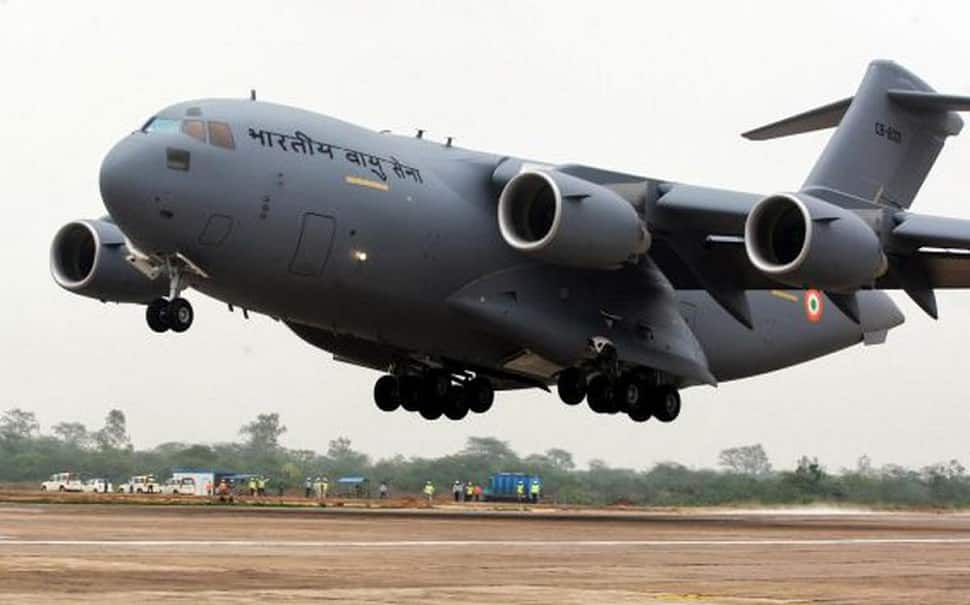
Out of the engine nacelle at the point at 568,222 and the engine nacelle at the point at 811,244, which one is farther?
the engine nacelle at the point at 568,222

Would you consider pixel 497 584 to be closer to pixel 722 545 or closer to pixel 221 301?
pixel 722 545

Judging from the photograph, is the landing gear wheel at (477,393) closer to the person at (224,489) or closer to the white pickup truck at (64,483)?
the person at (224,489)

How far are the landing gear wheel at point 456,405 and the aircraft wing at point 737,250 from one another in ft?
13.9

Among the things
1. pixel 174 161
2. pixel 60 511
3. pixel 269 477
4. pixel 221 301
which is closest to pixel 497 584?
pixel 60 511

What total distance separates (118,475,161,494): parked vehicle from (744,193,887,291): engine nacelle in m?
16.4

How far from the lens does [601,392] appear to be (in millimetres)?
25094

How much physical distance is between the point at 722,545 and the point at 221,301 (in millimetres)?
10674

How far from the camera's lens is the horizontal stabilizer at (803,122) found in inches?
1172

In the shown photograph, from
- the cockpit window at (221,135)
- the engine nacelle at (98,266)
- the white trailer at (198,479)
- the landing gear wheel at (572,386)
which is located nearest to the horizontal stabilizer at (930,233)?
the landing gear wheel at (572,386)

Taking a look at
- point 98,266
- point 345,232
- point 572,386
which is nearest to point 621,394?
point 572,386

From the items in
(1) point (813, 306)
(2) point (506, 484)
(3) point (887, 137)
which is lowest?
(2) point (506, 484)

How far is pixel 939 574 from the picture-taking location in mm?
11055

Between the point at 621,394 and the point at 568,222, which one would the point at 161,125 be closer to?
the point at 568,222

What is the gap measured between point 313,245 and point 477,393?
21.5 feet
